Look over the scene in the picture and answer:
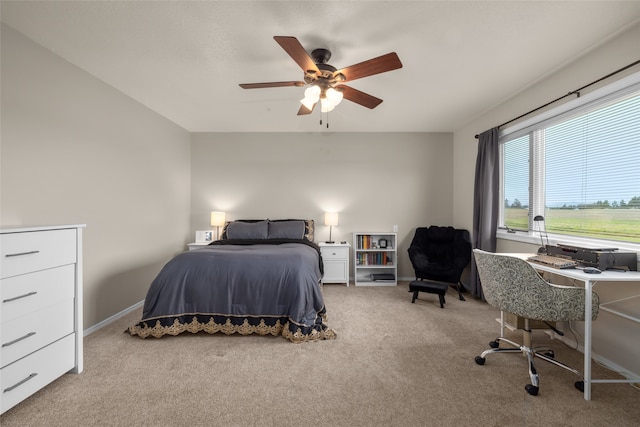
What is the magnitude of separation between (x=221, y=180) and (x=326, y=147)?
191 centimetres

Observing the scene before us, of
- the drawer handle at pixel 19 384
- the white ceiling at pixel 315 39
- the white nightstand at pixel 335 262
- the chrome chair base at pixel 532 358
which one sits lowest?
the chrome chair base at pixel 532 358

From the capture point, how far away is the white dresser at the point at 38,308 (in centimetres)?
150

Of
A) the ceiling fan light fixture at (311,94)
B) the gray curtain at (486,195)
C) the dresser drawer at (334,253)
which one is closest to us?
the ceiling fan light fixture at (311,94)

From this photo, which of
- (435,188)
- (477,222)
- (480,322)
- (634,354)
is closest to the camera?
(634,354)

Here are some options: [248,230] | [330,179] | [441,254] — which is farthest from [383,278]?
[248,230]

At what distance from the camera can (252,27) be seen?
1960 millimetres

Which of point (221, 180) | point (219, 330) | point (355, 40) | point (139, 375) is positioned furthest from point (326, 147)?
point (139, 375)

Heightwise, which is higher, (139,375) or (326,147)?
(326,147)

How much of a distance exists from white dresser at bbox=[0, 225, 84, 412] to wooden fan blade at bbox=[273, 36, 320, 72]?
73.8 inches

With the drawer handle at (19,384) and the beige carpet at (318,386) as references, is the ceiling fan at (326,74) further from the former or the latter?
the drawer handle at (19,384)

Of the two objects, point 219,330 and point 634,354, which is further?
point 219,330

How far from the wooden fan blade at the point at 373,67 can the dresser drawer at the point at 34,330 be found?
2577mm

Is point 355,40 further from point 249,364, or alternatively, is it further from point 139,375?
point 139,375

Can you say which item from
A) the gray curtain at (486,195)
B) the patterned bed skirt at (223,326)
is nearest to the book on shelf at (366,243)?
the gray curtain at (486,195)
